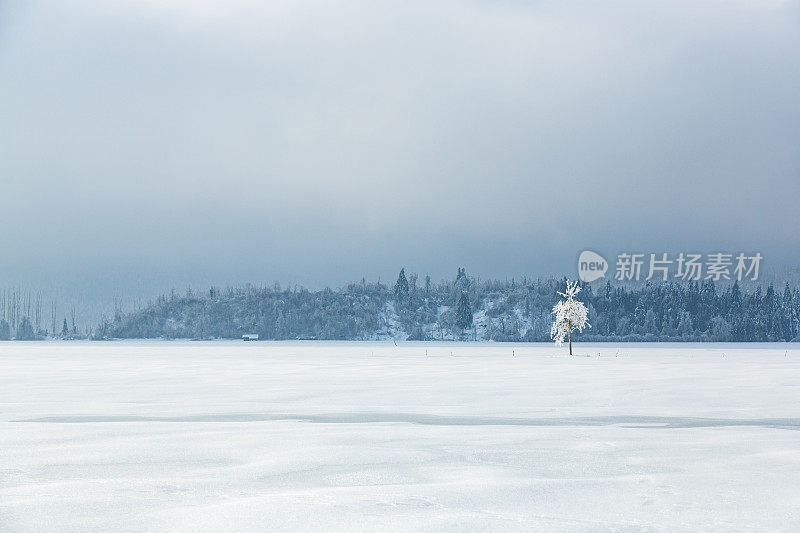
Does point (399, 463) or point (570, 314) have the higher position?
point (570, 314)

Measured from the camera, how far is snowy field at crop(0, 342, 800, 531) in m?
9.77

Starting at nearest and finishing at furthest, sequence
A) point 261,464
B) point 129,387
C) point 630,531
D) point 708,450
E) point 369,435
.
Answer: point 630,531, point 261,464, point 708,450, point 369,435, point 129,387

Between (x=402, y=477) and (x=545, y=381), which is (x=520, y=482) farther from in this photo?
(x=545, y=381)

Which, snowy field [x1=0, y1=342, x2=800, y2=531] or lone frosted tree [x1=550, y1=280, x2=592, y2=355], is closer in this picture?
snowy field [x1=0, y1=342, x2=800, y2=531]

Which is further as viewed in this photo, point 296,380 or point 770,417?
point 296,380

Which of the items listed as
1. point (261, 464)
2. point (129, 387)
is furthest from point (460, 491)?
point (129, 387)

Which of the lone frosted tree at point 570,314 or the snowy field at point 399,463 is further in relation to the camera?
the lone frosted tree at point 570,314

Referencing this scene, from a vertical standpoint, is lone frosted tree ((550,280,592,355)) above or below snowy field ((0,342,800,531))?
above

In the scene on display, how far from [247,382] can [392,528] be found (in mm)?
28269

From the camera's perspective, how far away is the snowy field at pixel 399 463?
9.77m

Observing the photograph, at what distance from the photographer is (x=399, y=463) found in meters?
13.7

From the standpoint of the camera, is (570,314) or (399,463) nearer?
(399,463)

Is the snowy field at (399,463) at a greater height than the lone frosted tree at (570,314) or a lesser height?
lesser

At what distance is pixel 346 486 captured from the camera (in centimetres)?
1170
